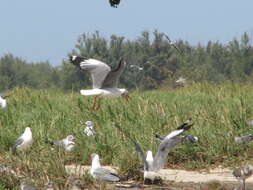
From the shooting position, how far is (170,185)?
7.03m

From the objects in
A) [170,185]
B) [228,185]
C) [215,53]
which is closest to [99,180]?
[170,185]

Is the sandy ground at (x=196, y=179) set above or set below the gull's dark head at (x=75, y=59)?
below

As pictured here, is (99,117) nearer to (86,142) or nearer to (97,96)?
(86,142)

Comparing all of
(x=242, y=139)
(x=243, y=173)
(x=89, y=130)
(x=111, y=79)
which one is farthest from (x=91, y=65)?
(x=243, y=173)

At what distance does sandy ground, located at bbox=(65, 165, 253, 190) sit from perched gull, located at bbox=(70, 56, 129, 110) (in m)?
4.99

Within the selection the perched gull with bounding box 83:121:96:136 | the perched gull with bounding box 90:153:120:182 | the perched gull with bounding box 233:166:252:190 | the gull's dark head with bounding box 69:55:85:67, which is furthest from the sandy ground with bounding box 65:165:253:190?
the gull's dark head with bounding box 69:55:85:67

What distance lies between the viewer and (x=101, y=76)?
14.0 meters

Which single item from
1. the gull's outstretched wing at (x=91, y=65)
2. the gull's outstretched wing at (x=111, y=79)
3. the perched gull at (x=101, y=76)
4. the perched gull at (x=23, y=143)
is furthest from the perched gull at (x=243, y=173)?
the gull's outstretched wing at (x=111, y=79)

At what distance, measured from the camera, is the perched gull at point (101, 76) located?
1323 cm

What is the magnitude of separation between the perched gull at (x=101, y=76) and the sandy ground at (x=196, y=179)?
16.4ft

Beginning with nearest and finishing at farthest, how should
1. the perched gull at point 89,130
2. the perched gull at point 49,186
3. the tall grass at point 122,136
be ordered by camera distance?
the perched gull at point 49,186 < the tall grass at point 122,136 < the perched gull at point 89,130

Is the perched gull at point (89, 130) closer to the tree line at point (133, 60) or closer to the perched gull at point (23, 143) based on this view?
the perched gull at point (23, 143)

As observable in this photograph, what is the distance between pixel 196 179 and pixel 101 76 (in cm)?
677

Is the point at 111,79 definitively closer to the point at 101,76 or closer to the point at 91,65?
the point at 101,76
